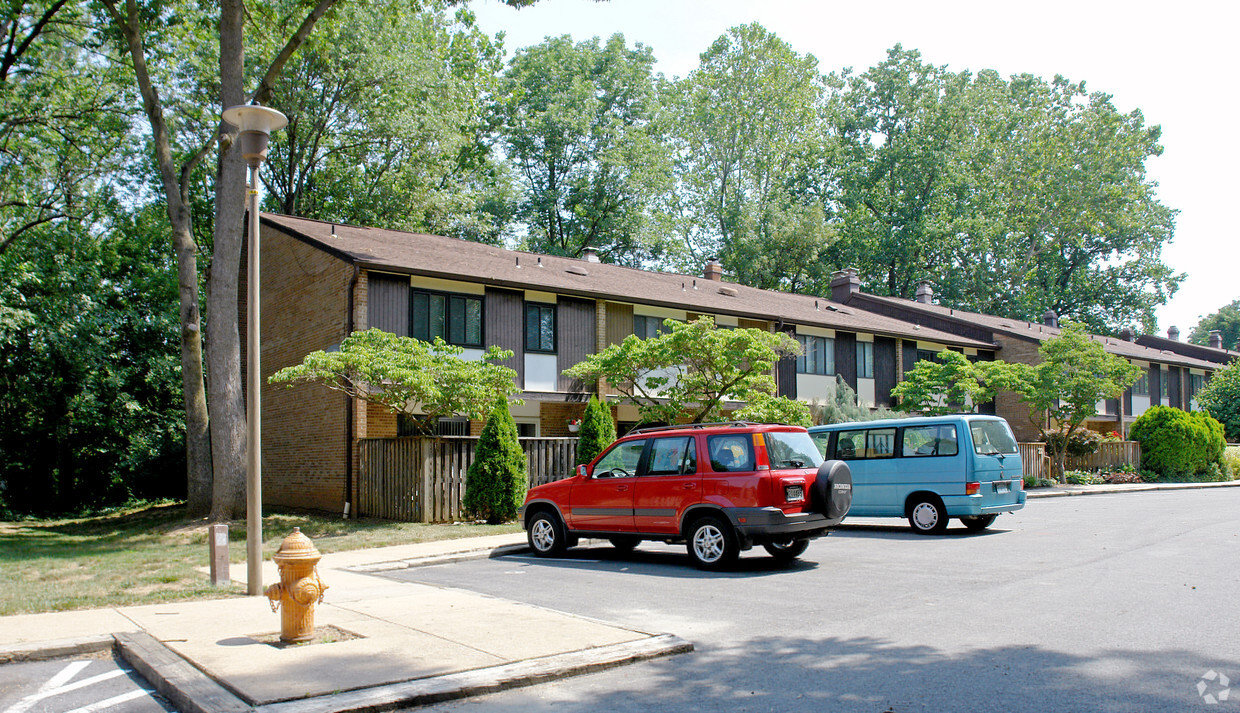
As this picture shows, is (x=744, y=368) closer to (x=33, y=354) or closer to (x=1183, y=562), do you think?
(x=1183, y=562)

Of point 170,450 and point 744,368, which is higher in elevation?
point 744,368

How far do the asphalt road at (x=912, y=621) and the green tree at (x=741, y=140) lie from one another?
35.5 m

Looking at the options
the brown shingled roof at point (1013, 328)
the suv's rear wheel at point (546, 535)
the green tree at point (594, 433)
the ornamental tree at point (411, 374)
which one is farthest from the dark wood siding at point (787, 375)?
the suv's rear wheel at point (546, 535)

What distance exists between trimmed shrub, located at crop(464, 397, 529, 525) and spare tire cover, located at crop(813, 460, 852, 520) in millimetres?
7685

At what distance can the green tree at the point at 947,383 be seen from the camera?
96.9 ft

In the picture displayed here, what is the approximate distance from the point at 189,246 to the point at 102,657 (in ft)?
48.7

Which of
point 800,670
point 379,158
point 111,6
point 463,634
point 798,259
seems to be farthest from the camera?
point 798,259

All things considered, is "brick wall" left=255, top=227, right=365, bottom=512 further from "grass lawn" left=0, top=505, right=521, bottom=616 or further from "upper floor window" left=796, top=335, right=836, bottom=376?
"upper floor window" left=796, top=335, right=836, bottom=376

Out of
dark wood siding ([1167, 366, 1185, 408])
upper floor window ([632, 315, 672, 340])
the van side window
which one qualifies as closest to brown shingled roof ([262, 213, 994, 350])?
upper floor window ([632, 315, 672, 340])

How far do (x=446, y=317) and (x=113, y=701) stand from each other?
1588cm

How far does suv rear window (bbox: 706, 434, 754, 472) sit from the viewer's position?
1120 cm

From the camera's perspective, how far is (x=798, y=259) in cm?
4816

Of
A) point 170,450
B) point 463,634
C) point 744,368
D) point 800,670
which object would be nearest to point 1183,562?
point 800,670

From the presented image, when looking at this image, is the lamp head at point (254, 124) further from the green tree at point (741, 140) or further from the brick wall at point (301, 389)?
the green tree at point (741, 140)
